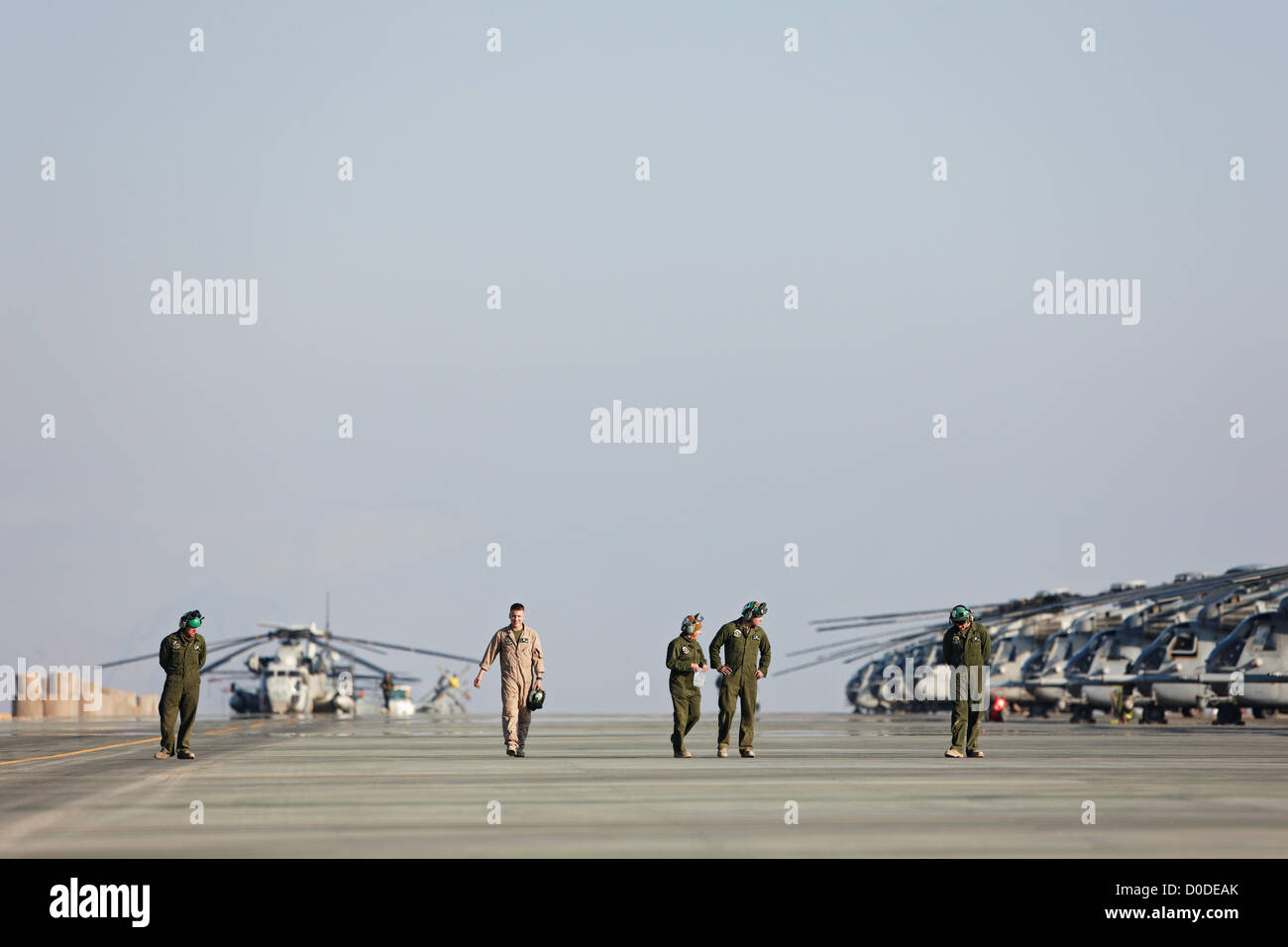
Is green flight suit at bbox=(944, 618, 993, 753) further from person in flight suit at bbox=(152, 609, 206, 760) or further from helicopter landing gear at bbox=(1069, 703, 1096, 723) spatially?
helicopter landing gear at bbox=(1069, 703, 1096, 723)

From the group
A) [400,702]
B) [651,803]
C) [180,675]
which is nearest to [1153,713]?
[180,675]

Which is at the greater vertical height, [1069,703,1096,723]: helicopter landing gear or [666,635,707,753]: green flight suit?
[666,635,707,753]: green flight suit

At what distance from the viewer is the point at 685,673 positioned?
24.3 m

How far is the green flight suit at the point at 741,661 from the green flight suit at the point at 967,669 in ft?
8.56

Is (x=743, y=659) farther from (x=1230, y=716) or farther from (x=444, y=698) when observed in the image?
(x=444, y=698)

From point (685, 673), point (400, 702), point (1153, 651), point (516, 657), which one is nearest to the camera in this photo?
point (516, 657)

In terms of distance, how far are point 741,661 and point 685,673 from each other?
0.96 m

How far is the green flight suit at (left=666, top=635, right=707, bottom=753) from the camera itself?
955 inches

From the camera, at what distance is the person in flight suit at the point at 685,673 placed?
2428 centimetres

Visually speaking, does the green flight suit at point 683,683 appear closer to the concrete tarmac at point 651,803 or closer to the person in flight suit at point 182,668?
the concrete tarmac at point 651,803

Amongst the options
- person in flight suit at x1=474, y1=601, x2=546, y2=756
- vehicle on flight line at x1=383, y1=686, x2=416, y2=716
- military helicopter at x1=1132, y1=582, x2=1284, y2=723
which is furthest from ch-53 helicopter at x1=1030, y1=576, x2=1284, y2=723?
vehicle on flight line at x1=383, y1=686, x2=416, y2=716

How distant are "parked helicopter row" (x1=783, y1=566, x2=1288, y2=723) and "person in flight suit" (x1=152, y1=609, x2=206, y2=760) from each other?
25.6m

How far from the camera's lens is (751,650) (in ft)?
78.3
